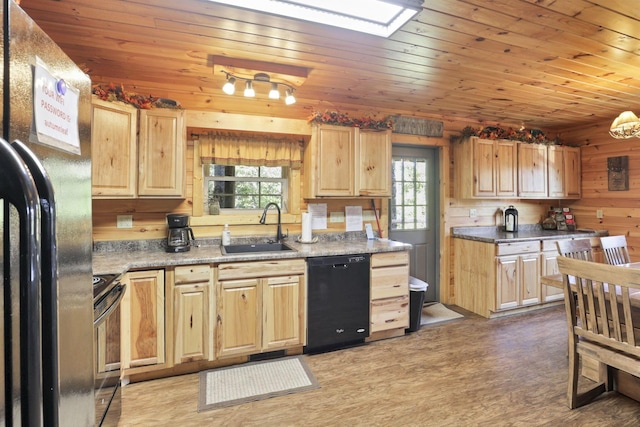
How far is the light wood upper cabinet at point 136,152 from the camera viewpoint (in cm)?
Answer: 238

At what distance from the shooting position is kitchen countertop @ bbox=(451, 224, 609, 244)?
3.65m

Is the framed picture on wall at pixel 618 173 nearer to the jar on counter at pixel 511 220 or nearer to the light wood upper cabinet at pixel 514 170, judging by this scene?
the light wood upper cabinet at pixel 514 170

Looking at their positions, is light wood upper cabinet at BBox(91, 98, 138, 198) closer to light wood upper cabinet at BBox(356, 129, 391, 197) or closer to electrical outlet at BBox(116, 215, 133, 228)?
electrical outlet at BBox(116, 215, 133, 228)

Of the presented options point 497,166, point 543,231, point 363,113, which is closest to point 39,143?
point 363,113

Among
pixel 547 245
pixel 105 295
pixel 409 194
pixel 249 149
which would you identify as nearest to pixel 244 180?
pixel 249 149

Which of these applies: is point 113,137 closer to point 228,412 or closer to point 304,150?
point 304,150

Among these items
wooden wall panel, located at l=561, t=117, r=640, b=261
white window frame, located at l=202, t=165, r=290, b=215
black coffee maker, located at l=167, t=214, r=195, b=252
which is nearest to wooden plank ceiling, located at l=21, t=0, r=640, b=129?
white window frame, located at l=202, t=165, r=290, b=215

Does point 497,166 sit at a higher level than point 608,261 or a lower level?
higher

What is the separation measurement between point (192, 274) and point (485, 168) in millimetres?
3418

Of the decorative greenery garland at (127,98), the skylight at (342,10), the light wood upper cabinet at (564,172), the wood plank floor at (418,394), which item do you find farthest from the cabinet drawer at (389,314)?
the light wood upper cabinet at (564,172)

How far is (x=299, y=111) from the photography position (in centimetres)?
338

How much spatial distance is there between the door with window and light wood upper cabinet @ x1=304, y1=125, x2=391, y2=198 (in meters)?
0.64

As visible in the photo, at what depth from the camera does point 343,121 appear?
318 cm

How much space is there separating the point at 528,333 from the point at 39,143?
3925 mm
